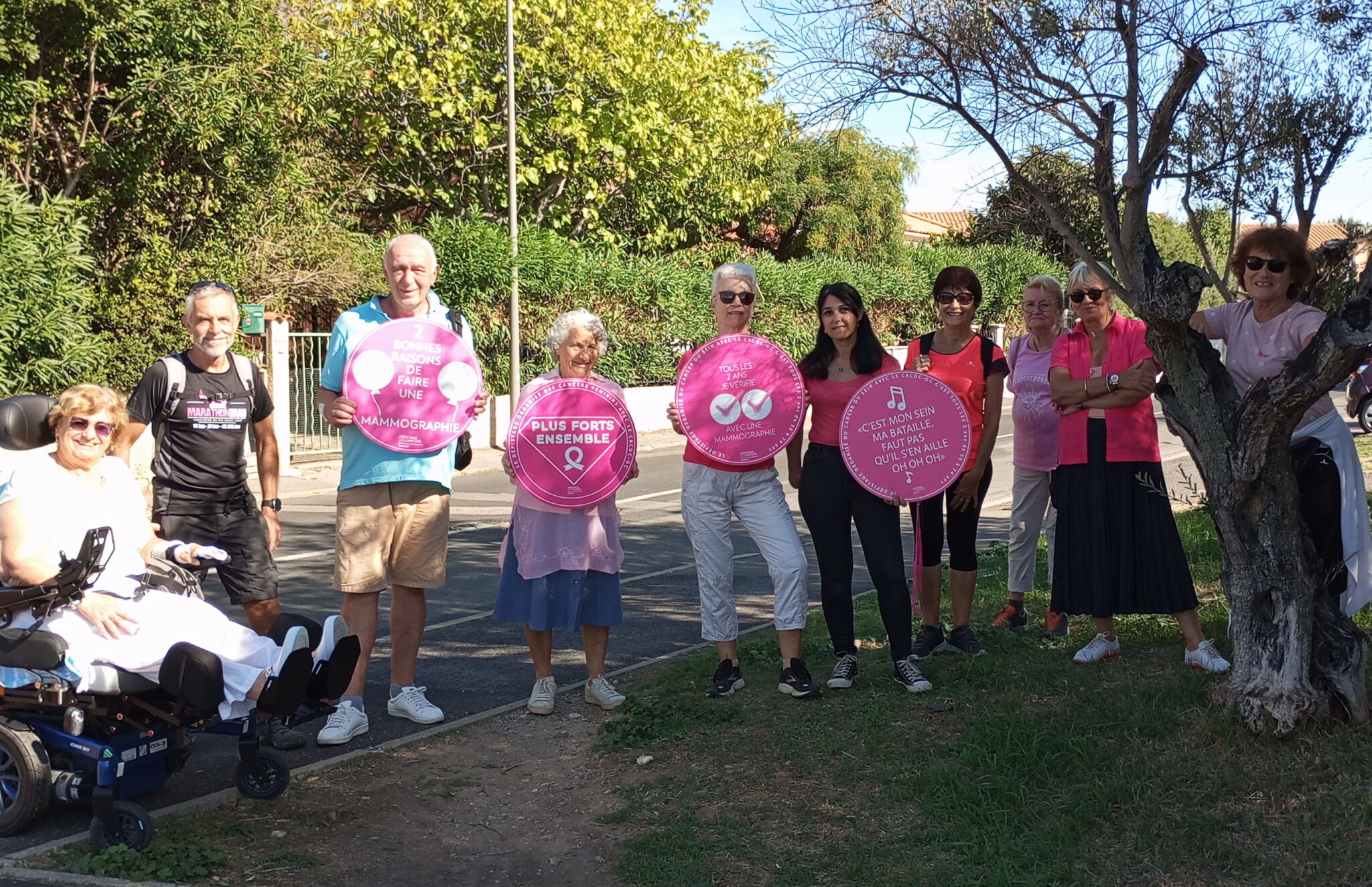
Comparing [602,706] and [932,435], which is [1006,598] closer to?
[932,435]

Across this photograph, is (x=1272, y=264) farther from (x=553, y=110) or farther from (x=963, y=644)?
(x=553, y=110)

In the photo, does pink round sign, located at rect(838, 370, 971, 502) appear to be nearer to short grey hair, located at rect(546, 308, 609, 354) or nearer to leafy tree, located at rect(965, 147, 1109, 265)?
leafy tree, located at rect(965, 147, 1109, 265)

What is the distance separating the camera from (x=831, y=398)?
5.88 m

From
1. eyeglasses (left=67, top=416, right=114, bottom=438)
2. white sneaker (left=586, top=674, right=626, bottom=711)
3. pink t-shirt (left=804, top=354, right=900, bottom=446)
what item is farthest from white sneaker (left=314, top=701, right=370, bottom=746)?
pink t-shirt (left=804, top=354, right=900, bottom=446)

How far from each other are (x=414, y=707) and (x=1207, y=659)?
354 cm

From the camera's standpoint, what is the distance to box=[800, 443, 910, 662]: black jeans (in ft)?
19.1

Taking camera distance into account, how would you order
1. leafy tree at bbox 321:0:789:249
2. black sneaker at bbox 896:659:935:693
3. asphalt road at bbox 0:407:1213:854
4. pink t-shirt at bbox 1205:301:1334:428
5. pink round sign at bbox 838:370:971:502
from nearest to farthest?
1. pink t-shirt at bbox 1205:301:1334:428
2. asphalt road at bbox 0:407:1213:854
3. black sneaker at bbox 896:659:935:693
4. pink round sign at bbox 838:370:971:502
5. leafy tree at bbox 321:0:789:249

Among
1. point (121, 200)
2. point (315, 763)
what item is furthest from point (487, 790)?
point (121, 200)

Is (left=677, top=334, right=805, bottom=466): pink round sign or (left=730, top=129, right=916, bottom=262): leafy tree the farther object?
(left=730, top=129, right=916, bottom=262): leafy tree

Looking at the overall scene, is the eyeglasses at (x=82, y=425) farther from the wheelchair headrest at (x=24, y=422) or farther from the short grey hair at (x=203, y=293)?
the short grey hair at (x=203, y=293)

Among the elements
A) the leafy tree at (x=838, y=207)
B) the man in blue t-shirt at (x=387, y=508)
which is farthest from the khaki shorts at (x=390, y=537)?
the leafy tree at (x=838, y=207)

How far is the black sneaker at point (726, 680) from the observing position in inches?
233

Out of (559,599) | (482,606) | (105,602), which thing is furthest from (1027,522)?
(105,602)

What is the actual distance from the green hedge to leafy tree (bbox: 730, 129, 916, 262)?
3.67 meters
